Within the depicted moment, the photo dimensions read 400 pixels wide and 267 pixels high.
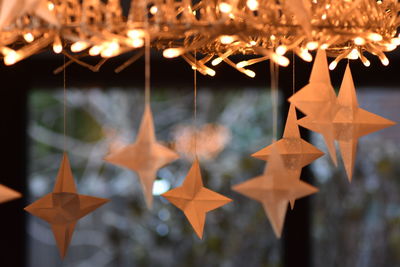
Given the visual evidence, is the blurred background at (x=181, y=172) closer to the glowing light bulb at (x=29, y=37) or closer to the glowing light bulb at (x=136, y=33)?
the glowing light bulb at (x=29, y=37)

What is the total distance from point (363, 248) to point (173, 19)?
2.94m

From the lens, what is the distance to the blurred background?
11.6ft

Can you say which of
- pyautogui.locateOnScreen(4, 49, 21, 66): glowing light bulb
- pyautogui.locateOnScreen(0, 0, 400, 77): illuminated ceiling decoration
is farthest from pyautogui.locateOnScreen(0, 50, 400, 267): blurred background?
pyautogui.locateOnScreen(4, 49, 21, 66): glowing light bulb

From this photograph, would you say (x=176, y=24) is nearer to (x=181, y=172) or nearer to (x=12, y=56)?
(x=12, y=56)

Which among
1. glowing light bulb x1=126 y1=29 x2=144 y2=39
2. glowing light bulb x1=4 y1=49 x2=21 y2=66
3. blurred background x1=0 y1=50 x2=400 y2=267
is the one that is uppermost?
glowing light bulb x1=126 y1=29 x2=144 y2=39

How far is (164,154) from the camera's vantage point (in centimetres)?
88

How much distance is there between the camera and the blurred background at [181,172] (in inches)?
139

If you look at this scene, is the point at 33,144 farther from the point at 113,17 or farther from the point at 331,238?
the point at 113,17

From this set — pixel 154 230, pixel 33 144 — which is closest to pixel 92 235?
pixel 154 230

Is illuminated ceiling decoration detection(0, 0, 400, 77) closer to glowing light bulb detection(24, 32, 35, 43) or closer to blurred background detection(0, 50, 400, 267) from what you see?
glowing light bulb detection(24, 32, 35, 43)

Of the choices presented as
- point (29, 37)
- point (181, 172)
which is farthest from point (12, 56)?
point (181, 172)

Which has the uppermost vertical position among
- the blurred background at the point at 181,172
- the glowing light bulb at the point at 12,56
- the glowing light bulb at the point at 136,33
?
the glowing light bulb at the point at 136,33

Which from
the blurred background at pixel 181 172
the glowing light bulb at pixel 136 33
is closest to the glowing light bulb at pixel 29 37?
the glowing light bulb at pixel 136 33

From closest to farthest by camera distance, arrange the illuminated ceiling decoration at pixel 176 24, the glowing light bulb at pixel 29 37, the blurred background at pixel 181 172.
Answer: the illuminated ceiling decoration at pixel 176 24, the glowing light bulb at pixel 29 37, the blurred background at pixel 181 172
